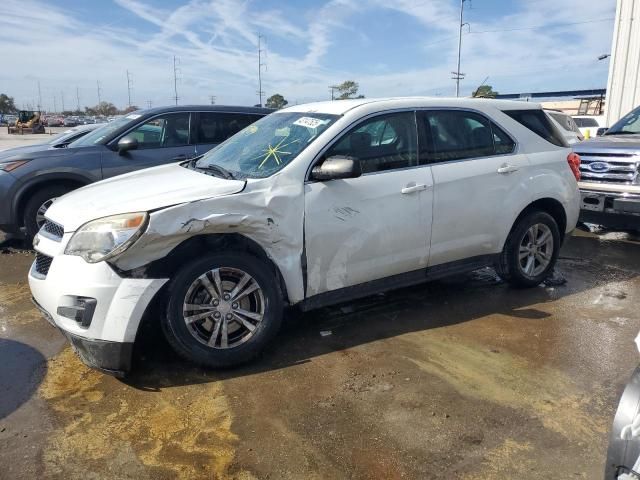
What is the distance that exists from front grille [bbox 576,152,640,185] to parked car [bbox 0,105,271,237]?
4939 millimetres

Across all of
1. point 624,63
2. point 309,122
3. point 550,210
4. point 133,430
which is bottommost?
point 133,430

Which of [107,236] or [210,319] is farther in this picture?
[210,319]

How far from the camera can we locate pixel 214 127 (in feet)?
23.8

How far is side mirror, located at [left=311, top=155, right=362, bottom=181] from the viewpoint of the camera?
362cm

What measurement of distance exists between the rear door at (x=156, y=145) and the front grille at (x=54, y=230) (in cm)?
309

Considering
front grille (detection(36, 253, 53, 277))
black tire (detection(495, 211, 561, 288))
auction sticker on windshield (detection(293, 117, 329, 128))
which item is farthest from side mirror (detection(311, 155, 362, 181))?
black tire (detection(495, 211, 561, 288))

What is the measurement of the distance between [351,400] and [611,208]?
5.12 m

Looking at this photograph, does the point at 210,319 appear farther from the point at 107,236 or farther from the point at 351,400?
the point at 351,400

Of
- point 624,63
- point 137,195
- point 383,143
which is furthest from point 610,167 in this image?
point 624,63

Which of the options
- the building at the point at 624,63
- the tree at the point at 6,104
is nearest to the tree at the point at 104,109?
the tree at the point at 6,104

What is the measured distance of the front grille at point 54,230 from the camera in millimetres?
3441

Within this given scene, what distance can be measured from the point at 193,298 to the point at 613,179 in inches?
232

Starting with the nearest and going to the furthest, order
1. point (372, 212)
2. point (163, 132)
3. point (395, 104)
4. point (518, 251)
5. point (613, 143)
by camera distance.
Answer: point (372, 212)
point (395, 104)
point (518, 251)
point (163, 132)
point (613, 143)

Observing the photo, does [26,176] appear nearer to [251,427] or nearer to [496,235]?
[251,427]
